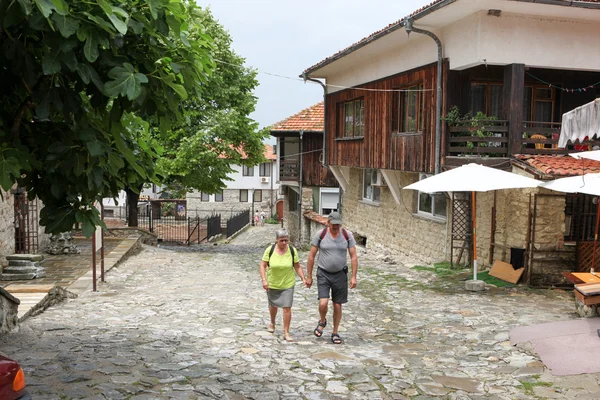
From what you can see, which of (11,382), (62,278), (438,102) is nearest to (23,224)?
(62,278)

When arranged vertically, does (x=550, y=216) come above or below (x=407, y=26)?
below

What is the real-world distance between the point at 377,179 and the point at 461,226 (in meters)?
5.75

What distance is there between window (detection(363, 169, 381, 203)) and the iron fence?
57.1ft

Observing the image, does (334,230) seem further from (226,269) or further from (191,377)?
(226,269)

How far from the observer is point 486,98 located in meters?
13.2

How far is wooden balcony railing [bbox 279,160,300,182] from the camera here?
28531 millimetres

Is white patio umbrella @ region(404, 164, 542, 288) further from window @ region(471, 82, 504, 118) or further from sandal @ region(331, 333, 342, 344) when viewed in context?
sandal @ region(331, 333, 342, 344)

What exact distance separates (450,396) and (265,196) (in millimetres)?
47634

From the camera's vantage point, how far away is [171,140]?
2377 cm

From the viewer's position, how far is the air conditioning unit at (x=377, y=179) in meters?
17.8

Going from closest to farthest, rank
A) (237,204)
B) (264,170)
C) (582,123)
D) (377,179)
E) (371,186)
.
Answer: (582,123)
(377,179)
(371,186)
(264,170)
(237,204)

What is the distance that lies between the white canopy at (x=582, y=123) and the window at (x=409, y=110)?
17.4 ft

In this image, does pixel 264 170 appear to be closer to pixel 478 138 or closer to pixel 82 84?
pixel 478 138

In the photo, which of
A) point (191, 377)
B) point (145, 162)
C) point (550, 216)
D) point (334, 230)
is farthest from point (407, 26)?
point (191, 377)
